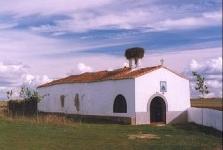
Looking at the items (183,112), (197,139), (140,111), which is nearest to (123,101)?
(140,111)

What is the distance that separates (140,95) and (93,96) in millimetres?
5873

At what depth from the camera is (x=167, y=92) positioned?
110ft

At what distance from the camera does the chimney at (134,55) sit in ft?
120

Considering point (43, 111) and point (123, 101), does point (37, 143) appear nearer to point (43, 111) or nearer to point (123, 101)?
point (123, 101)

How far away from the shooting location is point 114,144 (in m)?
20.1

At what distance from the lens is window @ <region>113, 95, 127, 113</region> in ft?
110

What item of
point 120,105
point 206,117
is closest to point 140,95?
point 120,105

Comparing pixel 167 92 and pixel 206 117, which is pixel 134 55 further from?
pixel 206 117

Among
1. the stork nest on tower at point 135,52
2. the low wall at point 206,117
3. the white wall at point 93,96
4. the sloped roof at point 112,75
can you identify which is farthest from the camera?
the stork nest on tower at point 135,52

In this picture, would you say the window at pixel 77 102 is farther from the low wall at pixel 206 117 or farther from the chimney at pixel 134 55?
the low wall at pixel 206 117

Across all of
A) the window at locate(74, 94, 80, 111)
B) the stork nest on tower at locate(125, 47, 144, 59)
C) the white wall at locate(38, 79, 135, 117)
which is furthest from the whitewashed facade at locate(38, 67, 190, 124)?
the stork nest on tower at locate(125, 47, 144, 59)

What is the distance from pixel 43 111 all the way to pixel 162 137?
85.3ft

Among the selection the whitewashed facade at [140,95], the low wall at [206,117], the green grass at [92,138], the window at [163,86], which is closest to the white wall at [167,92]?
the whitewashed facade at [140,95]

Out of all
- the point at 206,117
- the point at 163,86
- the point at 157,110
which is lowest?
the point at 206,117
